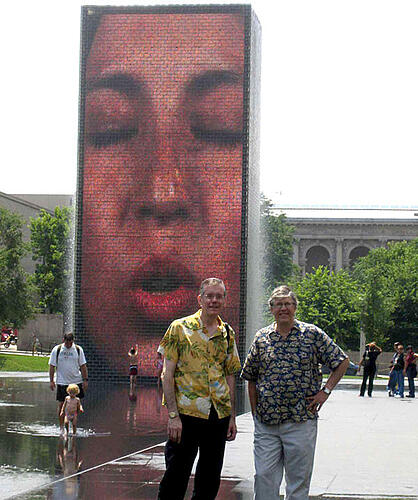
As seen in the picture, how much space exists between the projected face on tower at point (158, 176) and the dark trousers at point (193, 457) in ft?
80.3

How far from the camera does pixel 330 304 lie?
2660 inches

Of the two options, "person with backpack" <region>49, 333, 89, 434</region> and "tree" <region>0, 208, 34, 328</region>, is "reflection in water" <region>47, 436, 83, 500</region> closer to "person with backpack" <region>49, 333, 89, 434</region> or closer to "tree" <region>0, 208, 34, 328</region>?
"person with backpack" <region>49, 333, 89, 434</region>

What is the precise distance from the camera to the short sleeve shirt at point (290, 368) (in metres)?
7.58

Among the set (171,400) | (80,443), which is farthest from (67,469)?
(171,400)

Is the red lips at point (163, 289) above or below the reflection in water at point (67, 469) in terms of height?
above

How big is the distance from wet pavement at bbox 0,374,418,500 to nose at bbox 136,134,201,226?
35.5 feet

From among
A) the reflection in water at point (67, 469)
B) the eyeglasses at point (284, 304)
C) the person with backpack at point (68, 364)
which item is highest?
the eyeglasses at point (284, 304)

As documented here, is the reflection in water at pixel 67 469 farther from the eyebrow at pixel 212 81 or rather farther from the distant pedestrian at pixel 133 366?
the eyebrow at pixel 212 81

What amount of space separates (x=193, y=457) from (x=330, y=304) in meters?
60.6

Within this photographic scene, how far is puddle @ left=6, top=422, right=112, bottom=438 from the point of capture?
1584 centimetres

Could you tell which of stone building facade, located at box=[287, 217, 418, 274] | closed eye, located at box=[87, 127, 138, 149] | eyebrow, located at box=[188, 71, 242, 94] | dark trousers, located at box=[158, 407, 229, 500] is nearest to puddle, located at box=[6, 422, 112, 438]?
dark trousers, located at box=[158, 407, 229, 500]

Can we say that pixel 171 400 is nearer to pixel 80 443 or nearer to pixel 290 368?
pixel 290 368

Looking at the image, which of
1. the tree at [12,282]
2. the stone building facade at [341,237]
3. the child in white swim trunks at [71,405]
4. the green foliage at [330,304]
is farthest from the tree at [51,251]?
the child in white swim trunks at [71,405]

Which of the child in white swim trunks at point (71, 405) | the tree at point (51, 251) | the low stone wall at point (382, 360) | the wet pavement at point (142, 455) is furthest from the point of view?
the tree at point (51, 251)
